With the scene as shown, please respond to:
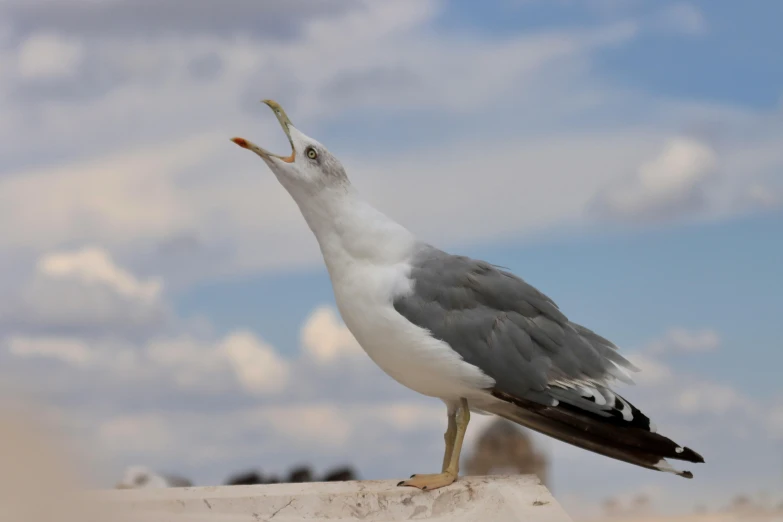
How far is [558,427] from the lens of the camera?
3734 mm

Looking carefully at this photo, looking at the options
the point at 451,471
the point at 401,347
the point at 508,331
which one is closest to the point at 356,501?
the point at 451,471

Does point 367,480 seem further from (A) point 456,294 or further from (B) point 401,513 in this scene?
(A) point 456,294

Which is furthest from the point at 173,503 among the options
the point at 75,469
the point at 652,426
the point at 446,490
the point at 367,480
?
the point at 75,469

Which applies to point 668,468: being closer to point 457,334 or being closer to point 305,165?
point 457,334

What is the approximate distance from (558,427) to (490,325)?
49 cm

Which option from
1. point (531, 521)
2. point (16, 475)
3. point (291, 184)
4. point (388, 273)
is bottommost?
point (16, 475)

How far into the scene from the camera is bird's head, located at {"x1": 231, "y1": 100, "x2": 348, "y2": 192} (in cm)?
388

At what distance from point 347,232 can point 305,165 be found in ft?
1.09

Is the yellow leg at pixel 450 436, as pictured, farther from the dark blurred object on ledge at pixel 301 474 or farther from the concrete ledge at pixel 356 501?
the dark blurred object on ledge at pixel 301 474

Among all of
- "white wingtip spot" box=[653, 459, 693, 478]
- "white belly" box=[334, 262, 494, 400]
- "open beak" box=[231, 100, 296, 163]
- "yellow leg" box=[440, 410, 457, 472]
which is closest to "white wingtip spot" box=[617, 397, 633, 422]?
"white wingtip spot" box=[653, 459, 693, 478]

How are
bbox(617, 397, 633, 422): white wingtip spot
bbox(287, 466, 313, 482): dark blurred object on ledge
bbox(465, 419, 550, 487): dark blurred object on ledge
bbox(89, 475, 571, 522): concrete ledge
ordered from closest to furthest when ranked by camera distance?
bbox(89, 475, 571, 522): concrete ledge → bbox(617, 397, 633, 422): white wingtip spot → bbox(287, 466, 313, 482): dark blurred object on ledge → bbox(465, 419, 550, 487): dark blurred object on ledge

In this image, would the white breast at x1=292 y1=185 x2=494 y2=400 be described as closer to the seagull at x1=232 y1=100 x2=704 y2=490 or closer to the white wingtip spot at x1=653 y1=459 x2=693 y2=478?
the seagull at x1=232 y1=100 x2=704 y2=490

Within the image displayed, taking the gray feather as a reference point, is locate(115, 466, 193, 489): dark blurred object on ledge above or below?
below

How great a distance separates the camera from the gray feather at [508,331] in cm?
369
